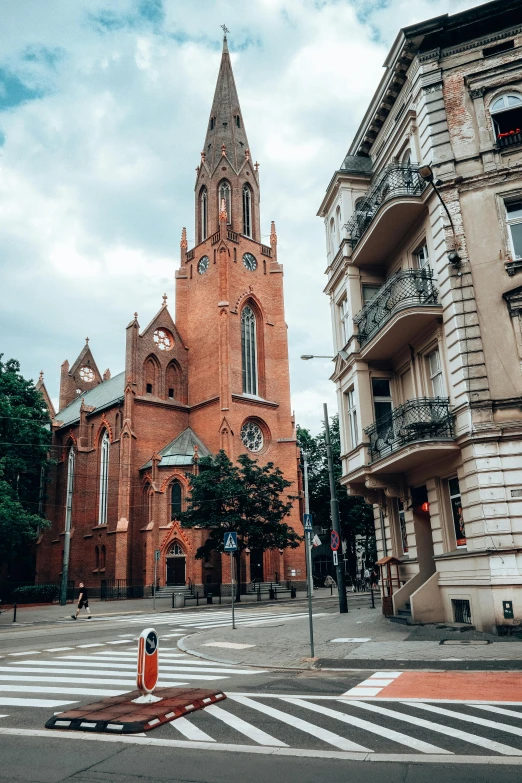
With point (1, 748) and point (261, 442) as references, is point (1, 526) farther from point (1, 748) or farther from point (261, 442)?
point (1, 748)

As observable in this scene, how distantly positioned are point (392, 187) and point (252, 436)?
109ft

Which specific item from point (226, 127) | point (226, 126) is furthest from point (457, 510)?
point (226, 126)

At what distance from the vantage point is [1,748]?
598 cm

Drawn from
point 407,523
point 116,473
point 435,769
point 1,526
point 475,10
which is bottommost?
point 435,769

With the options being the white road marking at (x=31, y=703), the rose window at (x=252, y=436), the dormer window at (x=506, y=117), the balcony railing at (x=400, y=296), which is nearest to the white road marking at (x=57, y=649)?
the white road marking at (x=31, y=703)

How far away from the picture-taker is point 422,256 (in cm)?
1628

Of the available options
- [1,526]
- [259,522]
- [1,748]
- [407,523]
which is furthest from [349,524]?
[1,748]

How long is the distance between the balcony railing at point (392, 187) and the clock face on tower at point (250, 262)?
35576 millimetres

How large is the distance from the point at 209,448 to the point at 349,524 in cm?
1222

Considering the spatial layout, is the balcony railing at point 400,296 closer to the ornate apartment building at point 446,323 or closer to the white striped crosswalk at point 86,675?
the ornate apartment building at point 446,323

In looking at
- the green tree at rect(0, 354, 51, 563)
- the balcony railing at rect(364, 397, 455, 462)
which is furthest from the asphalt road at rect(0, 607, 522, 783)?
the green tree at rect(0, 354, 51, 563)

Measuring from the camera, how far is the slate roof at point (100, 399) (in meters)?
50.4

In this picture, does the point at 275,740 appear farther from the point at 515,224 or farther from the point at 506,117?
the point at 506,117

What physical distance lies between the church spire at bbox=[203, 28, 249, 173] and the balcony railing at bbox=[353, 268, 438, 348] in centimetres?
4306
